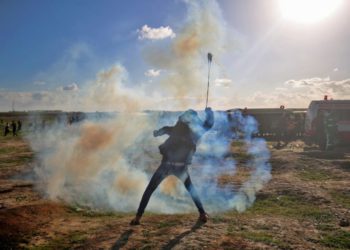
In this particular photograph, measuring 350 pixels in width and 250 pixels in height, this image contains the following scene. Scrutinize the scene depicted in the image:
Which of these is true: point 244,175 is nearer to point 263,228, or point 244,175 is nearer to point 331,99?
point 263,228

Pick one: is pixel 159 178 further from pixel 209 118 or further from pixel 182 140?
pixel 209 118

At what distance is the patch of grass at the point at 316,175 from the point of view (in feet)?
47.4

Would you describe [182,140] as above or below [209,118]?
below

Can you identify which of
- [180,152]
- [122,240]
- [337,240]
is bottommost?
[122,240]

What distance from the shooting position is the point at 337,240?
7.61 meters

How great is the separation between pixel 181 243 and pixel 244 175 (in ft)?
28.8

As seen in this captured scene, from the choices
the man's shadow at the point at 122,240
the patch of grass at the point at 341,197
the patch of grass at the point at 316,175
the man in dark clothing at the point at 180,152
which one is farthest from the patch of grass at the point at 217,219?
the patch of grass at the point at 316,175

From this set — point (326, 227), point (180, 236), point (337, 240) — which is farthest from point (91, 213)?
point (337, 240)

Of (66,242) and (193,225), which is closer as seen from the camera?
(66,242)

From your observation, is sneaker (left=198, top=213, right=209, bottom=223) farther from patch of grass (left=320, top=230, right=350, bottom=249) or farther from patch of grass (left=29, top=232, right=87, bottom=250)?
patch of grass (left=29, top=232, right=87, bottom=250)

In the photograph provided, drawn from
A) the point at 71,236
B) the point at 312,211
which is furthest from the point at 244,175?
the point at 71,236

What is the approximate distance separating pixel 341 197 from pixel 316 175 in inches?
149

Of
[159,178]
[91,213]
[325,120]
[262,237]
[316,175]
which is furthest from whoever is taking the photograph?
[325,120]

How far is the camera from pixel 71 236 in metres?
7.92
